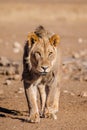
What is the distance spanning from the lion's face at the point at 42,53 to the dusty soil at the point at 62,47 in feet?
2.99

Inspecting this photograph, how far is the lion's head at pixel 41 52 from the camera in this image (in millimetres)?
8094

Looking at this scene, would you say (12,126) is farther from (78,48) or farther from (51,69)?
(78,48)

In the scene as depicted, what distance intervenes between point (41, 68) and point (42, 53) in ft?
0.83

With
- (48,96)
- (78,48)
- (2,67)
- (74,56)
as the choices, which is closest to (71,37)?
(78,48)

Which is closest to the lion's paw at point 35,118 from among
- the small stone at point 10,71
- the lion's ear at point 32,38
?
the lion's ear at point 32,38

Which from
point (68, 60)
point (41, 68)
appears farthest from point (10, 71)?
point (41, 68)

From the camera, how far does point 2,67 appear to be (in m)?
14.1

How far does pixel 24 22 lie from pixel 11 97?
65.6 ft

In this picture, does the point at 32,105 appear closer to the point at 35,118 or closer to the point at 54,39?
the point at 35,118

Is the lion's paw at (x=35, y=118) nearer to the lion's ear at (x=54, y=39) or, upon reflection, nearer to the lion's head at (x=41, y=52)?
the lion's head at (x=41, y=52)

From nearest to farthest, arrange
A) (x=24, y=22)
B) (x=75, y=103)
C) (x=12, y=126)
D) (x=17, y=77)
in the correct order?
1. (x=12, y=126)
2. (x=75, y=103)
3. (x=17, y=77)
4. (x=24, y=22)

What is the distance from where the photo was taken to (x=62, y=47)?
63.1 ft

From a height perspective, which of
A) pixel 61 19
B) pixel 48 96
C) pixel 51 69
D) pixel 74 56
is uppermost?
pixel 51 69

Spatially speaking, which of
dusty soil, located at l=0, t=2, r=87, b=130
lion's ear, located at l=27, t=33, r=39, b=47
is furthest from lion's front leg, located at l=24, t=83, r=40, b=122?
lion's ear, located at l=27, t=33, r=39, b=47
